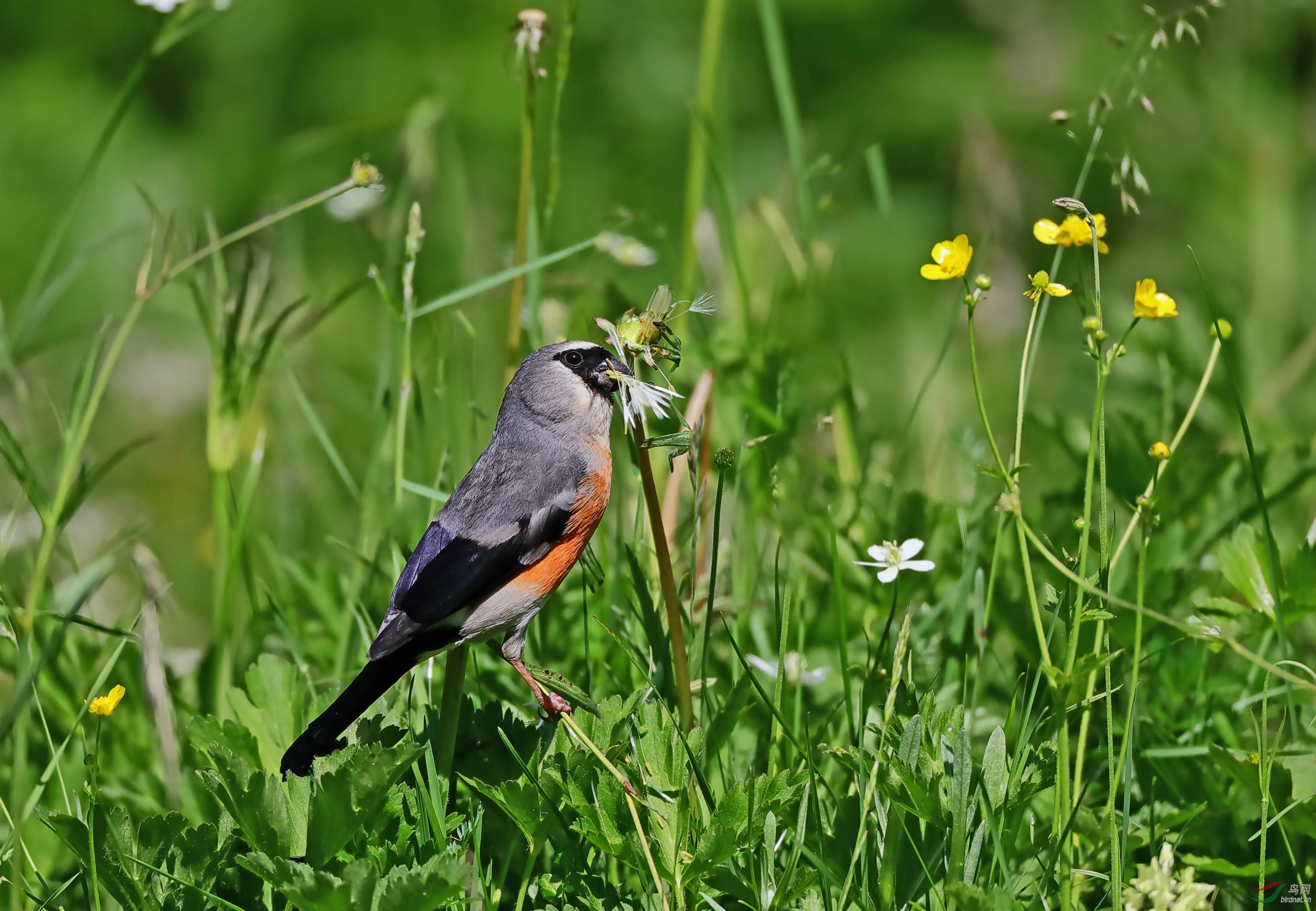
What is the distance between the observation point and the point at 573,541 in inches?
72.9

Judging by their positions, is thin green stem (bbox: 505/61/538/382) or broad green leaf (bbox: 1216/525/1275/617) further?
thin green stem (bbox: 505/61/538/382)

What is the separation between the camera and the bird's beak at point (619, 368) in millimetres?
1849

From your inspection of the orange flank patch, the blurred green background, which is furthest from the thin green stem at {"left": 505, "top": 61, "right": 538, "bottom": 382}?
the orange flank patch

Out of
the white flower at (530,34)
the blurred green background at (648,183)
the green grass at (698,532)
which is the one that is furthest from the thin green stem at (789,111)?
the white flower at (530,34)

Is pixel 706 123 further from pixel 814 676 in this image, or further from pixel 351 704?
pixel 351 704

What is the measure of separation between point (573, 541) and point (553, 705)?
247 millimetres

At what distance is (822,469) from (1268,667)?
4.10 feet

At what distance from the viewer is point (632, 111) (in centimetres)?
542

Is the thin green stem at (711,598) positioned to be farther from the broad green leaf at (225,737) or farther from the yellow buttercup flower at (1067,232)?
the broad green leaf at (225,737)

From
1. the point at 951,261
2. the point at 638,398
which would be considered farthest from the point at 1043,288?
the point at 638,398

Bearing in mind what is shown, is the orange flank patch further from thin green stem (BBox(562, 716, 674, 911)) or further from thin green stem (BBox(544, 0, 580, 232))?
thin green stem (BBox(544, 0, 580, 232))

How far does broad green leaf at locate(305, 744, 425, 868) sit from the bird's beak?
2.04 feet

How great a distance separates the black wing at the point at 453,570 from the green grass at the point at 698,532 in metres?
0.14

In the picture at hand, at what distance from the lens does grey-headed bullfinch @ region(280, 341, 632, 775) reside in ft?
5.65
